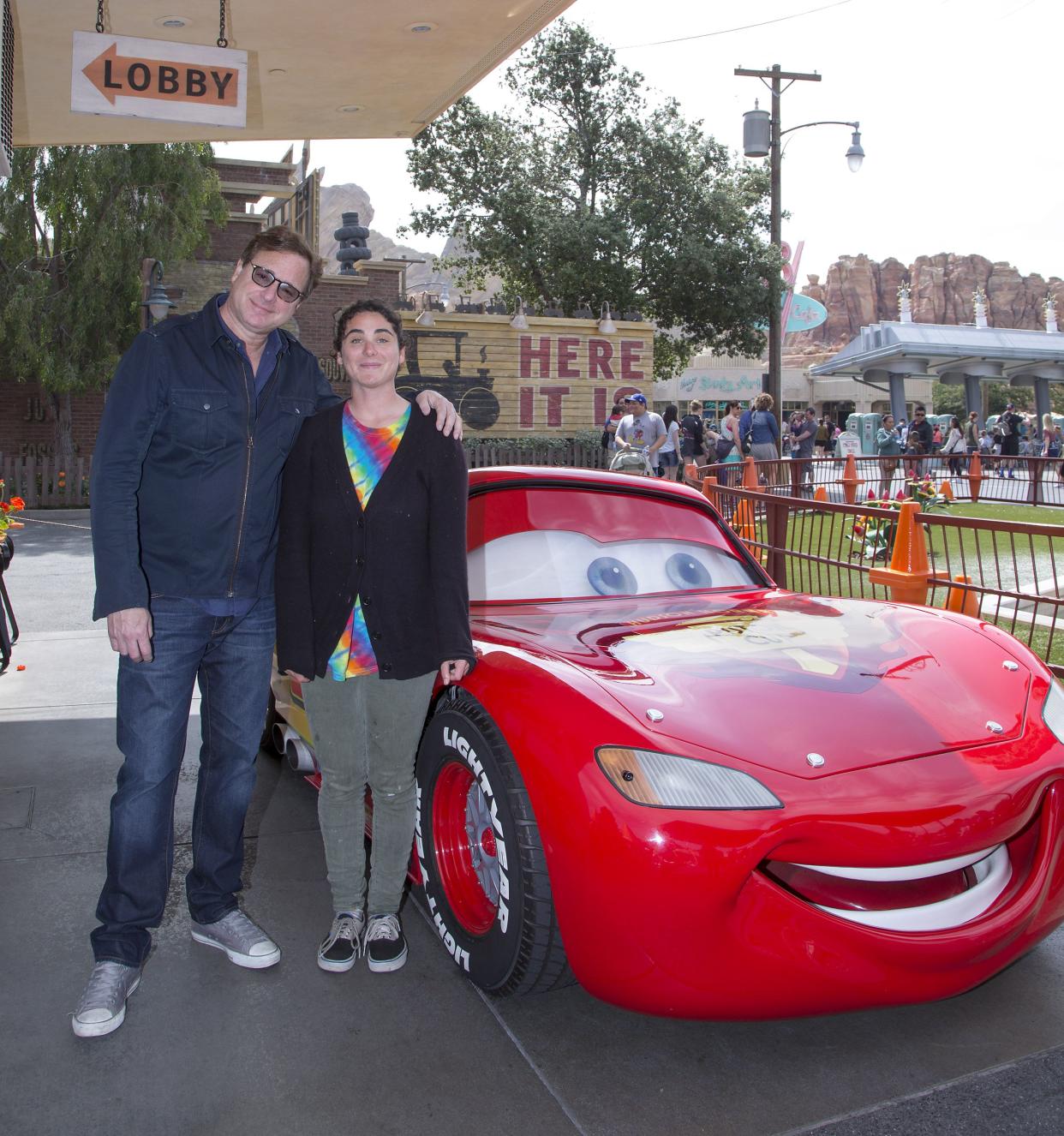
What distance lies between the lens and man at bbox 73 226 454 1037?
2.57 meters

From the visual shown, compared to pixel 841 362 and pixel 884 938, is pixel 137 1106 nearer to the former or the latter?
pixel 884 938

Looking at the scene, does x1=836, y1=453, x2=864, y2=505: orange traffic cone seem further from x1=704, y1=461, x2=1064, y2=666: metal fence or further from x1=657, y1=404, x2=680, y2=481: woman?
x1=704, y1=461, x2=1064, y2=666: metal fence

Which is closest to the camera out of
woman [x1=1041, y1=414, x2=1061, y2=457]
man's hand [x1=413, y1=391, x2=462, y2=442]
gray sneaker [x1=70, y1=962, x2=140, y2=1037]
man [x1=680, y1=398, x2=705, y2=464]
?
gray sneaker [x1=70, y1=962, x2=140, y2=1037]

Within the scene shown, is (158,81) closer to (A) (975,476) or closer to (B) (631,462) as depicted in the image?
(B) (631,462)

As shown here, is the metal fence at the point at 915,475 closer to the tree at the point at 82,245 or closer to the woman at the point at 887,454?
the woman at the point at 887,454

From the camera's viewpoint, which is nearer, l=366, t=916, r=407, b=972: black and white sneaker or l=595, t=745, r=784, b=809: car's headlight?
l=595, t=745, r=784, b=809: car's headlight

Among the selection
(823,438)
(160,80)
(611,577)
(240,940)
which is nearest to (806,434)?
(823,438)

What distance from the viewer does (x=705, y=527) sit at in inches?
155

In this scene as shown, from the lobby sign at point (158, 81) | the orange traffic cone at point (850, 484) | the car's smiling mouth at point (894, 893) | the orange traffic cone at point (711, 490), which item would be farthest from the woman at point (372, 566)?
the orange traffic cone at point (850, 484)

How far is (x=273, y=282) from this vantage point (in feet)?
9.04

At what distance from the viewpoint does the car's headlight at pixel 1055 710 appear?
266 cm

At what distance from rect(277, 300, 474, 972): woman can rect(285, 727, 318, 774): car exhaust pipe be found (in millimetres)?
781

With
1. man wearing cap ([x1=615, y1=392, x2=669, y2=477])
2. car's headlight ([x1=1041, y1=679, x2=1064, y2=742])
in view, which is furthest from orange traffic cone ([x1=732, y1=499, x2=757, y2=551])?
man wearing cap ([x1=615, y1=392, x2=669, y2=477])

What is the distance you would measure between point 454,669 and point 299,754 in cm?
119
